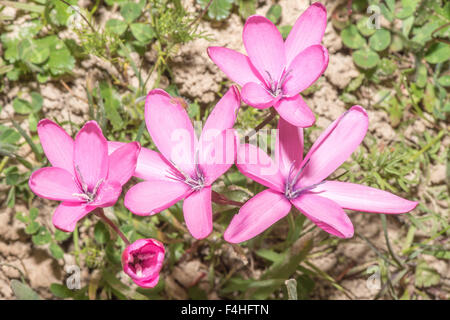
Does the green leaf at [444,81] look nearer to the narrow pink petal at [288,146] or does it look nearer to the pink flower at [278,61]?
the pink flower at [278,61]

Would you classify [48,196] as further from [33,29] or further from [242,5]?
[242,5]

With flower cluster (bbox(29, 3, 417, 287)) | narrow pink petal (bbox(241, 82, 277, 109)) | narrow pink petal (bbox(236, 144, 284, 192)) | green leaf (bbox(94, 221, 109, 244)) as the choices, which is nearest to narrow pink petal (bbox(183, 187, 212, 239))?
flower cluster (bbox(29, 3, 417, 287))

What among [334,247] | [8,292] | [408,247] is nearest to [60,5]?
[8,292]

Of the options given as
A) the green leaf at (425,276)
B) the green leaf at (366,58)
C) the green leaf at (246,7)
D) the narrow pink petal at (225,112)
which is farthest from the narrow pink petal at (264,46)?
the green leaf at (425,276)

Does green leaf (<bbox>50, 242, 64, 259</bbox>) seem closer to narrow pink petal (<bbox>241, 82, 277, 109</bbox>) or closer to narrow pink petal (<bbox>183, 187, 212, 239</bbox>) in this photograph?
narrow pink petal (<bbox>183, 187, 212, 239</bbox>)

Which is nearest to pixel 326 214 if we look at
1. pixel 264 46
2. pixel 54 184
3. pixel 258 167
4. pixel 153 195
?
pixel 258 167
